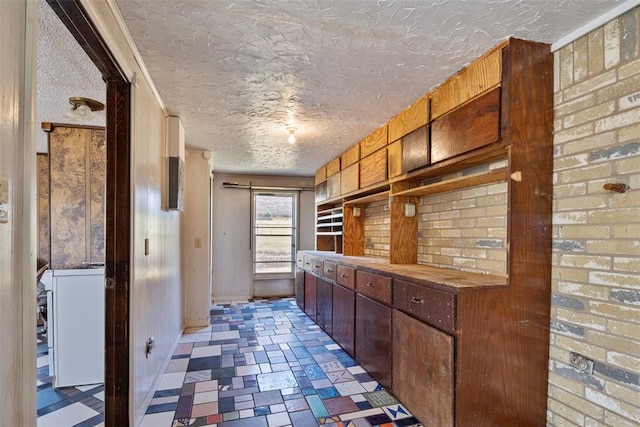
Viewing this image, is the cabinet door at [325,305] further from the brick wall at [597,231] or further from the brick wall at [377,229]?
the brick wall at [597,231]

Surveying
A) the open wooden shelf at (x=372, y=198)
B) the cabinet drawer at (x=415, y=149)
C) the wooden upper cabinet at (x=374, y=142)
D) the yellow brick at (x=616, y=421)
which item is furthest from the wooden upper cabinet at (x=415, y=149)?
the yellow brick at (x=616, y=421)

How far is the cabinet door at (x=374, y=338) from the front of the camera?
2.36m

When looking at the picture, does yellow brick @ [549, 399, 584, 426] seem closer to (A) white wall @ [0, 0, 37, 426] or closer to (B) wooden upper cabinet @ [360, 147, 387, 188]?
(B) wooden upper cabinet @ [360, 147, 387, 188]

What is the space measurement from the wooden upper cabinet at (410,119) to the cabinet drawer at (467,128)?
0.16m

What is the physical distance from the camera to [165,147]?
2725mm

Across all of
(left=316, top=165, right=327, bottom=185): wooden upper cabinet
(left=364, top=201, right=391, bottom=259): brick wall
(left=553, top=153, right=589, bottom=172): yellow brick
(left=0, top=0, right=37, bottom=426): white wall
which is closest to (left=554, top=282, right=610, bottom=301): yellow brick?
(left=553, top=153, right=589, bottom=172): yellow brick

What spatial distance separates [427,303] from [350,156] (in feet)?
7.49

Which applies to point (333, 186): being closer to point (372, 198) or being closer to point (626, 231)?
point (372, 198)

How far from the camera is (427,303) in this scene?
1.90 metres

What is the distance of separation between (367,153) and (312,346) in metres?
2.02

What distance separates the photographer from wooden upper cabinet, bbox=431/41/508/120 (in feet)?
5.79

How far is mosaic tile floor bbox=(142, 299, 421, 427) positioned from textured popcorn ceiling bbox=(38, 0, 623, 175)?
213cm

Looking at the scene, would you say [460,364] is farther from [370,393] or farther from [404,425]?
[370,393]

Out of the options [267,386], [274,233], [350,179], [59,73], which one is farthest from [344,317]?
[274,233]
